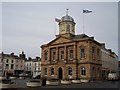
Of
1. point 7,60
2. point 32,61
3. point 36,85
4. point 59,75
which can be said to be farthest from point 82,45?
point 32,61

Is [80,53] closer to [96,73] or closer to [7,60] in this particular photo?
[96,73]

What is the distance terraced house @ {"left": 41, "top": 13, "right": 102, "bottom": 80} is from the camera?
173ft

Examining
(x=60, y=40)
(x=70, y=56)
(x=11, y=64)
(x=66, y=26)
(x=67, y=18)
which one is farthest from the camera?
(x=11, y=64)

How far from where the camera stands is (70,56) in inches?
2200

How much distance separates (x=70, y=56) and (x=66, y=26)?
9464 mm

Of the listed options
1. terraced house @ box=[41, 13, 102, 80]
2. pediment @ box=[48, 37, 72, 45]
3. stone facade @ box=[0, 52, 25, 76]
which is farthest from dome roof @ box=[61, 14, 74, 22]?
stone facade @ box=[0, 52, 25, 76]

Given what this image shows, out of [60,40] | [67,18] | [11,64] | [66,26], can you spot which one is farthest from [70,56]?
[11,64]

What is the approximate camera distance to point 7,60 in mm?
89438

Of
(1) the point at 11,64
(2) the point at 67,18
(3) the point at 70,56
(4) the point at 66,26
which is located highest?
(2) the point at 67,18

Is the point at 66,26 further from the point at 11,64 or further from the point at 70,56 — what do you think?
the point at 11,64

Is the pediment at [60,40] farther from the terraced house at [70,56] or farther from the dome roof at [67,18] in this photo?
the dome roof at [67,18]

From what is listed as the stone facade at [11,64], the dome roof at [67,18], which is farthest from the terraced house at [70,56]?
the stone facade at [11,64]

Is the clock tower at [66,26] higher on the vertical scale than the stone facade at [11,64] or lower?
higher

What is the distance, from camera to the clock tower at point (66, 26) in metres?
60.9
